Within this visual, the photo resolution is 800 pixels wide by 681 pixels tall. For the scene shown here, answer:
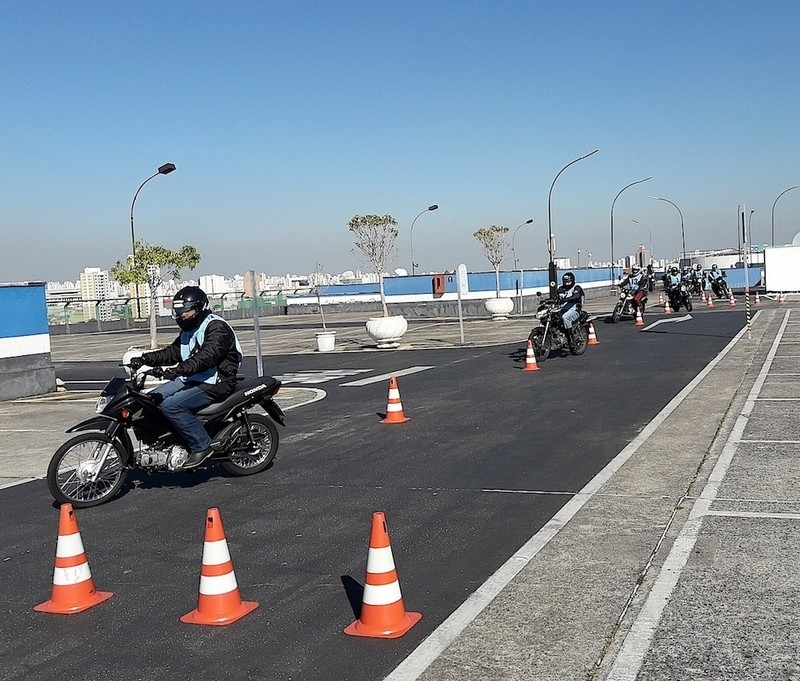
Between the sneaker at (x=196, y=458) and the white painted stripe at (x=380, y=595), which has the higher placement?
the sneaker at (x=196, y=458)

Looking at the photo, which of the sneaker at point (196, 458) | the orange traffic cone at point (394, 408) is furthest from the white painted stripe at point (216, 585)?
the orange traffic cone at point (394, 408)

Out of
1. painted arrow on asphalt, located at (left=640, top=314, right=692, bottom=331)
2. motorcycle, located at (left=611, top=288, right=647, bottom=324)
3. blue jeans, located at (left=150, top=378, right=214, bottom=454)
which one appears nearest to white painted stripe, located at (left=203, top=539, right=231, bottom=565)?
blue jeans, located at (left=150, top=378, right=214, bottom=454)

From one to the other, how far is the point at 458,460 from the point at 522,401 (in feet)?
13.8

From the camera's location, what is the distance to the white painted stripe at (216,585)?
512 cm

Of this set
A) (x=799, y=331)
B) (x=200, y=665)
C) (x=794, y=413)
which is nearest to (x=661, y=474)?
(x=794, y=413)

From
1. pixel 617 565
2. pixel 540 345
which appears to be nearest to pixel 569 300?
pixel 540 345

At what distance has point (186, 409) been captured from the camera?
827 centimetres

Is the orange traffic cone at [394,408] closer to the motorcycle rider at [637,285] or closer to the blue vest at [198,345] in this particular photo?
the blue vest at [198,345]

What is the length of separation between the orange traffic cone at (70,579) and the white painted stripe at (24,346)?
12751 millimetres

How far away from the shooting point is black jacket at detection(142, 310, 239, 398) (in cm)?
827

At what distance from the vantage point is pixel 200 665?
14.9ft

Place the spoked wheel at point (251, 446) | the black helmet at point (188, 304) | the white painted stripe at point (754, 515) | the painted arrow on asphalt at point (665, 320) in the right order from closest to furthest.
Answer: the white painted stripe at point (754, 515)
the black helmet at point (188, 304)
the spoked wheel at point (251, 446)
the painted arrow on asphalt at point (665, 320)

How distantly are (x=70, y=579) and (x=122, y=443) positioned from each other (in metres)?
2.89

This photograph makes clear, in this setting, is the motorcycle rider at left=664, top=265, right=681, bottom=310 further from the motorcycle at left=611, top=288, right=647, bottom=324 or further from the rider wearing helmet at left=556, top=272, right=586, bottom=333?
the rider wearing helmet at left=556, top=272, right=586, bottom=333
